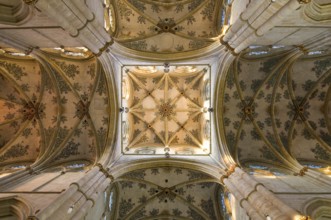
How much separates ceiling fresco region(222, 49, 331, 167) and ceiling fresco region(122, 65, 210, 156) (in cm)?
210

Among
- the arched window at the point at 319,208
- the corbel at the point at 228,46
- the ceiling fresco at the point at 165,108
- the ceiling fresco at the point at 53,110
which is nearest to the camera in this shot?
the arched window at the point at 319,208

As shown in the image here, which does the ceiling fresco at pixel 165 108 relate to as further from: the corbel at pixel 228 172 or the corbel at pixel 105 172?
the corbel at pixel 105 172

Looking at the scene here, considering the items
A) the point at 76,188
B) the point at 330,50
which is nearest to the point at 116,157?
the point at 76,188

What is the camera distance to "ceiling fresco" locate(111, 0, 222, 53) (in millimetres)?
12961

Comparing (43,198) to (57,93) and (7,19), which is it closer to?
(7,19)

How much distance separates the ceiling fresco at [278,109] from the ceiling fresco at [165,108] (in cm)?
210

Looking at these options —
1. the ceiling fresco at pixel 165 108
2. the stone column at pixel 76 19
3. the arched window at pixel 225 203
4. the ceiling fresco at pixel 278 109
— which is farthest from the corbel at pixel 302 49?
the stone column at pixel 76 19

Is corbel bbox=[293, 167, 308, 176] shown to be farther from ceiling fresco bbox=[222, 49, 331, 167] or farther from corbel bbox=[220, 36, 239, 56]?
corbel bbox=[220, 36, 239, 56]

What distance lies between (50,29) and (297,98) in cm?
1346

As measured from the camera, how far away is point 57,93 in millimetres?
13469

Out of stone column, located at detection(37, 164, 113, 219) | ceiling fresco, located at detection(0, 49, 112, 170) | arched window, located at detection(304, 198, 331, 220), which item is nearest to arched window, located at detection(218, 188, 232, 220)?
arched window, located at detection(304, 198, 331, 220)

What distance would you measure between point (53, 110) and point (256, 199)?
11.6m

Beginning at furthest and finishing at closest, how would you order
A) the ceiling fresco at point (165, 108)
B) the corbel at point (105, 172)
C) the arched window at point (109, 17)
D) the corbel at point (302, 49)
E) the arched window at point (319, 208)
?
the ceiling fresco at point (165, 108) < the arched window at point (109, 17) < the corbel at point (302, 49) < the corbel at point (105, 172) < the arched window at point (319, 208)

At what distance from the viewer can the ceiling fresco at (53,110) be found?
43.1 ft
